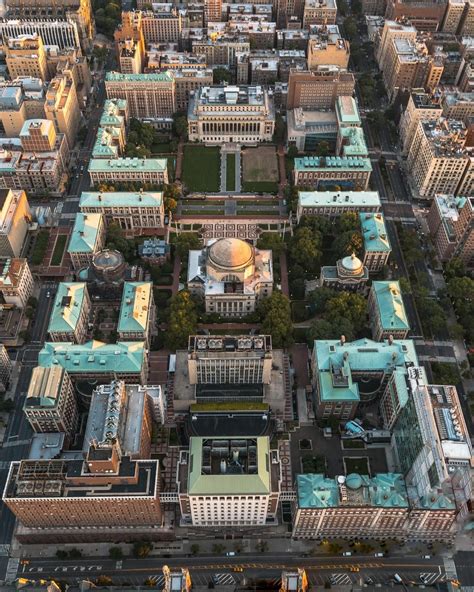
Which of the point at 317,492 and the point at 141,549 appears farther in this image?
the point at 141,549

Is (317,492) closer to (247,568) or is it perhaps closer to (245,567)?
(247,568)

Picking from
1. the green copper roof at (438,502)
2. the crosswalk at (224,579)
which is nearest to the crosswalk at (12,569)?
Answer: the crosswalk at (224,579)

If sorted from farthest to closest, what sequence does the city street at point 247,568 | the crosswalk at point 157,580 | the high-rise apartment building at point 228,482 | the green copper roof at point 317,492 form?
1. the city street at point 247,568
2. the crosswalk at point 157,580
3. the green copper roof at point 317,492
4. the high-rise apartment building at point 228,482

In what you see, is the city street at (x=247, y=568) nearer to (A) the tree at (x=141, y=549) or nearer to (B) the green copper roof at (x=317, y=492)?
(A) the tree at (x=141, y=549)

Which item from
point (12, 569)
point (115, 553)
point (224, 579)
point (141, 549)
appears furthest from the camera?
point (115, 553)

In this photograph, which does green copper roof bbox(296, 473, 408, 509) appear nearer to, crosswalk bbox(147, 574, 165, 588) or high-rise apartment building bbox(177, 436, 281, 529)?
high-rise apartment building bbox(177, 436, 281, 529)

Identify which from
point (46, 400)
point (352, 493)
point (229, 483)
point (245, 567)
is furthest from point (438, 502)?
point (46, 400)
